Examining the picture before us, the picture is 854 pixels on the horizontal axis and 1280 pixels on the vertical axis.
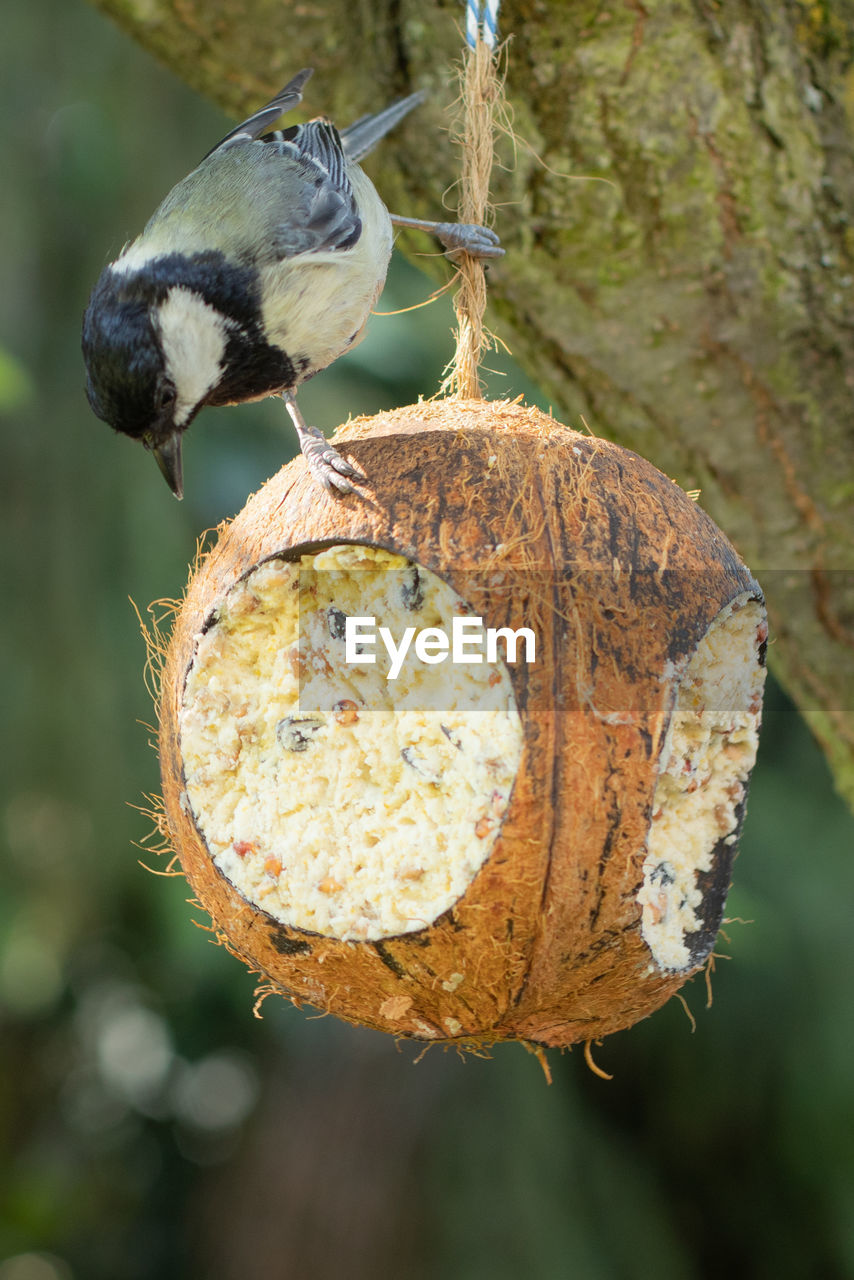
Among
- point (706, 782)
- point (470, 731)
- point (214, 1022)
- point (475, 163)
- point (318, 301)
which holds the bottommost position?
point (214, 1022)

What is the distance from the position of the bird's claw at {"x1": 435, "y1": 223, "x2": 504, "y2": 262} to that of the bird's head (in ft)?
1.20

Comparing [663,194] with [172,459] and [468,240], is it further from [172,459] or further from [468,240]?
[172,459]

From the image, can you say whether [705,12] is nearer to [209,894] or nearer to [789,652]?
[789,652]

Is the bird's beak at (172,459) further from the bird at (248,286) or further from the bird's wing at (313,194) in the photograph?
the bird's wing at (313,194)

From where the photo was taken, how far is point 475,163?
5.35 ft

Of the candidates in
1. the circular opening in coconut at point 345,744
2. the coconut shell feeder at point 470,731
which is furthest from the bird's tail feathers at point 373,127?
the circular opening in coconut at point 345,744

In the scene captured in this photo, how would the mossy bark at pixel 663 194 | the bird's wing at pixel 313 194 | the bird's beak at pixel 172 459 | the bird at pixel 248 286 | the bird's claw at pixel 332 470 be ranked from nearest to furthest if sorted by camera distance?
1. the bird's claw at pixel 332 470
2. the bird at pixel 248 286
3. the bird's beak at pixel 172 459
4. the bird's wing at pixel 313 194
5. the mossy bark at pixel 663 194

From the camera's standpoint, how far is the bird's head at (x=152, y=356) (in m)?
1.52

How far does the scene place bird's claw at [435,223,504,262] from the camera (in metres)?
1.71

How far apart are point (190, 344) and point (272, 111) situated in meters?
0.64

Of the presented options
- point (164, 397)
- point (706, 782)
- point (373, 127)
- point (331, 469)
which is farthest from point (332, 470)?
point (373, 127)

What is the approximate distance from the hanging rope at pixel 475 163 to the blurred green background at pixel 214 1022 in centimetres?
141

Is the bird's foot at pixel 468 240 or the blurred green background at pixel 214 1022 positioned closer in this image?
the bird's foot at pixel 468 240

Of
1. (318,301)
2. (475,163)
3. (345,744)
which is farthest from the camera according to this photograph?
(318,301)
